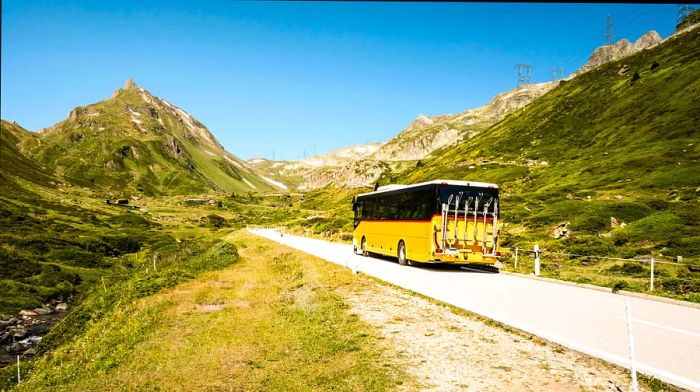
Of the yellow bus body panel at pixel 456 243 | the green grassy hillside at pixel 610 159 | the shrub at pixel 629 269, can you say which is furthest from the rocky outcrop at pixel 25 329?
the green grassy hillside at pixel 610 159

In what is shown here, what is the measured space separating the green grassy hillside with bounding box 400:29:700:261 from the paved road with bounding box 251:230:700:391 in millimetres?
16162

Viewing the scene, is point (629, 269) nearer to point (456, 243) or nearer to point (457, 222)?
point (456, 243)

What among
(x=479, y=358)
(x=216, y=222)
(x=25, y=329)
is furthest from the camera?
(x=216, y=222)

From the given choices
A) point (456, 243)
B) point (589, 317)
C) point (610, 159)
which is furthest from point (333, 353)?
point (610, 159)

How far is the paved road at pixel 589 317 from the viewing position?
30.9 ft

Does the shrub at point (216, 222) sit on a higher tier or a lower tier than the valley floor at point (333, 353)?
higher

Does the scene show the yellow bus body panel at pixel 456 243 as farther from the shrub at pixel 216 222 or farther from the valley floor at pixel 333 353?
the shrub at pixel 216 222

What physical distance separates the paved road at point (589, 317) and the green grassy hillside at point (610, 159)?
53.0 ft

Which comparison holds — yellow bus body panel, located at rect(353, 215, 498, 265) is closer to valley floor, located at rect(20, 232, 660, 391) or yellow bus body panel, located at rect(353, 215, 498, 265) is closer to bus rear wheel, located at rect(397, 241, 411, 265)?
bus rear wheel, located at rect(397, 241, 411, 265)

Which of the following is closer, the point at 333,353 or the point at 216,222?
the point at 333,353

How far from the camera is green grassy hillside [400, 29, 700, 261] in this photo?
36.4 meters

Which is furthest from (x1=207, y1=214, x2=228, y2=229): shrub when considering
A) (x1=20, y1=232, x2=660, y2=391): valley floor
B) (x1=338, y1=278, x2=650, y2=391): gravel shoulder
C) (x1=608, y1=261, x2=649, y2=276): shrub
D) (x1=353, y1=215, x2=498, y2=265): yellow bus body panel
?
(x1=338, y1=278, x2=650, y2=391): gravel shoulder

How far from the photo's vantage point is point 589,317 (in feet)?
44.9

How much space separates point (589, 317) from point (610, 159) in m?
68.6
